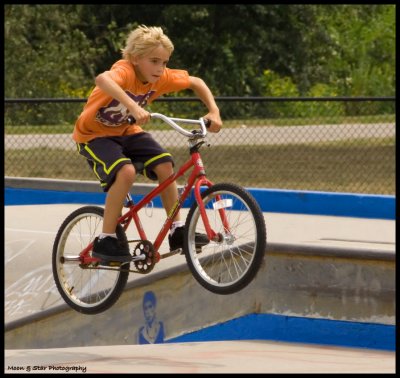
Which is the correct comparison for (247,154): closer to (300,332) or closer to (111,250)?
(300,332)

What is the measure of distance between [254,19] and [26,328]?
27.1 metres

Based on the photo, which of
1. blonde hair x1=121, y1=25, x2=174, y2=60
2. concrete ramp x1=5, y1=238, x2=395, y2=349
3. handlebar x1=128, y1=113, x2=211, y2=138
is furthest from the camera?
concrete ramp x1=5, y1=238, x2=395, y2=349

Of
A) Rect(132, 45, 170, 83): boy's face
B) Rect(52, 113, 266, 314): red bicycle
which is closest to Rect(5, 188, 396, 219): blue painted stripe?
Rect(52, 113, 266, 314): red bicycle

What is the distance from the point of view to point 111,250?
766cm

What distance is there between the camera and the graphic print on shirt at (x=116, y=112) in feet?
23.9

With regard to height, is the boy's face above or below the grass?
above

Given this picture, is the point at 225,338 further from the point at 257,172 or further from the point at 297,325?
the point at 257,172

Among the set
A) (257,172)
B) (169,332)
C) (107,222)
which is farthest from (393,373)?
(257,172)

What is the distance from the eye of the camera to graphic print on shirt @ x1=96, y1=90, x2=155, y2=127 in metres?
7.28

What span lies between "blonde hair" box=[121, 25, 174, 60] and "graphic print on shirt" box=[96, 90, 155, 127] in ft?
0.88

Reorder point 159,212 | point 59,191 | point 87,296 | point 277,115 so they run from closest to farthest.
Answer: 1. point 87,296
2. point 159,212
3. point 59,191
4. point 277,115

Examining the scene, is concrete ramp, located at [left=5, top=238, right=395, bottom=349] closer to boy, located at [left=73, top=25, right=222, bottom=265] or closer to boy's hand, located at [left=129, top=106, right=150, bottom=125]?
boy, located at [left=73, top=25, right=222, bottom=265]

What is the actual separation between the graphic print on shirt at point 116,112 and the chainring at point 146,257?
780 mm

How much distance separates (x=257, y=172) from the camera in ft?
61.1
